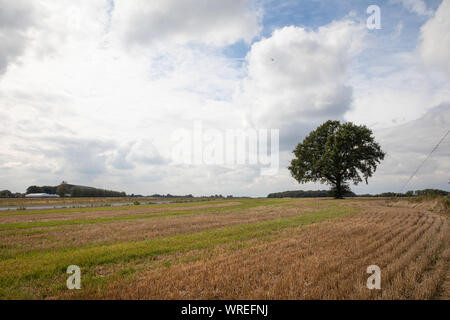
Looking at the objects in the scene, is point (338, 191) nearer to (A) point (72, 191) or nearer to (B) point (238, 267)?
(B) point (238, 267)

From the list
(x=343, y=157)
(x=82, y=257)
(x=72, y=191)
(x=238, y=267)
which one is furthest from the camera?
(x=72, y=191)

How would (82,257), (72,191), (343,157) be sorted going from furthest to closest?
(72,191)
(343,157)
(82,257)

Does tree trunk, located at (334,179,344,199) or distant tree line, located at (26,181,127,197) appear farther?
distant tree line, located at (26,181,127,197)

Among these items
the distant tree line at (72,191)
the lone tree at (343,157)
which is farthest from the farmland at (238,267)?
the distant tree line at (72,191)

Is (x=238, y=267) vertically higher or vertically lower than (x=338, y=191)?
lower

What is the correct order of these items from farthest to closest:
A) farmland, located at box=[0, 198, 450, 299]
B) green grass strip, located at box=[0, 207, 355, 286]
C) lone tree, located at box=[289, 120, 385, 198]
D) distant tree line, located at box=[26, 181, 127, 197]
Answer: distant tree line, located at box=[26, 181, 127, 197] < lone tree, located at box=[289, 120, 385, 198] < green grass strip, located at box=[0, 207, 355, 286] < farmland, located at box=[0, 198, 450, 299]

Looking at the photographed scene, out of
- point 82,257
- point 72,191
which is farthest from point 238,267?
point 72,191

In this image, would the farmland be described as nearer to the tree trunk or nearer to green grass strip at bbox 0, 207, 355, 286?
green grass strip at bbox 0, 207, 355, 286

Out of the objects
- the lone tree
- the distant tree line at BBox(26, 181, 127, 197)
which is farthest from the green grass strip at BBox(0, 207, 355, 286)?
the distant tree line at BBox(26, 181, 127, 197)

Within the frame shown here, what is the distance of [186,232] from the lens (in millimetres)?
15508

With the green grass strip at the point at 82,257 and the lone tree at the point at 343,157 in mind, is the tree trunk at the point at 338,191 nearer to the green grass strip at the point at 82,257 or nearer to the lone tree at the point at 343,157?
the lone tree at the point at 343,157

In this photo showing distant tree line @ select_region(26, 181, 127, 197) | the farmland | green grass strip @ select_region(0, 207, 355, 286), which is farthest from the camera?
distant tree line @ select_region(26, 181, 127, 197)
